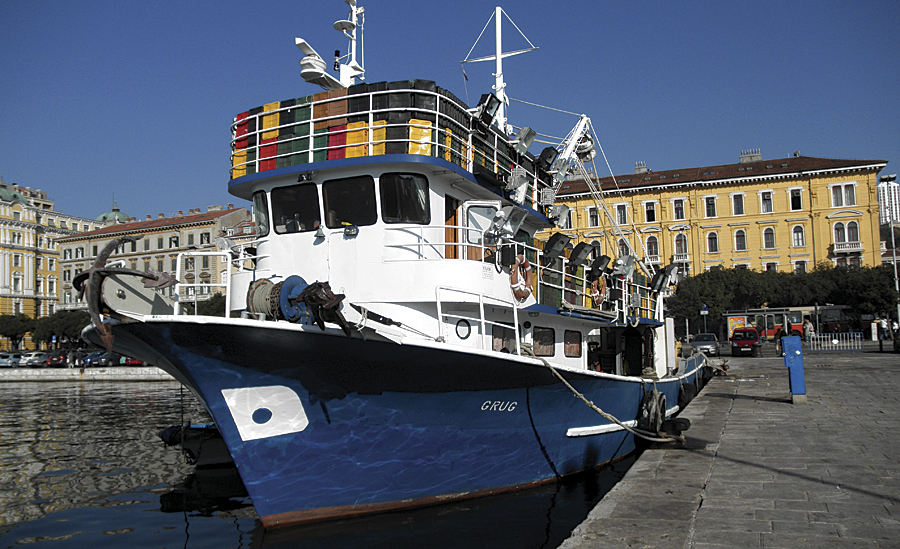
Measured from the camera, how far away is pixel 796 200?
6562 centimetres

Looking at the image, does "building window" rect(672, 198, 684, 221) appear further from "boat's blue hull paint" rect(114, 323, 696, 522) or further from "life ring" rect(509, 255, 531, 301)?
"boat's blue hull paint" rect(114, 323, 696, 522)

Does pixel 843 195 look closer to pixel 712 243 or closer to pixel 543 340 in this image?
pixel 712 243

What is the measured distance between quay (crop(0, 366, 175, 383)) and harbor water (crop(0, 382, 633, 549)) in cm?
3108

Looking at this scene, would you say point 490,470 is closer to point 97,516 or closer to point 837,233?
point 97,516

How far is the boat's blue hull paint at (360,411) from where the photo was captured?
305 inches

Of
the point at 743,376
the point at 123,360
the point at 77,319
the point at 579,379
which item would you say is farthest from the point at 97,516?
the point at 77,319

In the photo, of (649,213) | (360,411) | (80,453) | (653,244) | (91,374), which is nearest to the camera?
(360,411)

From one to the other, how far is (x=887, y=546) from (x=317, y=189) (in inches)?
311

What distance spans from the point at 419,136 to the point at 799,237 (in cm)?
6611

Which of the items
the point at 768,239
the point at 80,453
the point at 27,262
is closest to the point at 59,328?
the point at 27,262

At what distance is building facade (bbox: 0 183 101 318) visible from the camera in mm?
86875

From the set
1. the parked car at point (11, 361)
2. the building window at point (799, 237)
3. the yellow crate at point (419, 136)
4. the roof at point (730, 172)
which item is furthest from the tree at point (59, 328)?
the building window at point (799, 237)

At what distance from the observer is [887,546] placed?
5668mm

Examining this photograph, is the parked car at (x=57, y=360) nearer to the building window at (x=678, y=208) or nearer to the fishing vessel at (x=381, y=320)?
the fishing vessel at (x=381, y=320)
